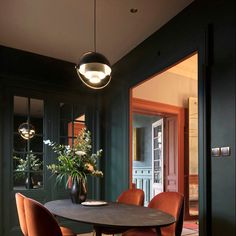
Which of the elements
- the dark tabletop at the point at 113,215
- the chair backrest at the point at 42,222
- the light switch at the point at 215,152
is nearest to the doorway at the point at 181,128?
the light switch at the point at 215,152

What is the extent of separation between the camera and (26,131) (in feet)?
14.5

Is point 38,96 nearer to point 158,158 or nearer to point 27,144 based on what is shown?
point 27,144

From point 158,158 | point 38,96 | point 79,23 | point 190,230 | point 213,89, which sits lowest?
point 190,230

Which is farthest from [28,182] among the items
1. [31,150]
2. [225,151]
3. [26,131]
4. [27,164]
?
[225,151]

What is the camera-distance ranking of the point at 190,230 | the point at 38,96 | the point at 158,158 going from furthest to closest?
the point at 158,158 < the point at 190,230 < the point at 38,96

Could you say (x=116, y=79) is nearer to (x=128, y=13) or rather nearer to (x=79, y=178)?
(x=128, y=13)

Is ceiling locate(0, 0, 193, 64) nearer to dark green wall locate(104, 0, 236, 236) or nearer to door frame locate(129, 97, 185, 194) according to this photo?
dark green wall locate(104, 0, 236, 236)

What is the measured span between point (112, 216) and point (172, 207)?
2.53 ft

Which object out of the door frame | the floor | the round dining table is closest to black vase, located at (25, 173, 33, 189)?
the floor

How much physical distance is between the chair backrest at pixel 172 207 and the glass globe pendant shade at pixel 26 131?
231cm

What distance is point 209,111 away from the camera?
2766 mm

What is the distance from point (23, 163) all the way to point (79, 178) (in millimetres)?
1742

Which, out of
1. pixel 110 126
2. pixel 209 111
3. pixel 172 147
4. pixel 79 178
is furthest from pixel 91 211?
pixel 172 147

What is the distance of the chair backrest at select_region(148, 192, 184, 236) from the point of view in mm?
2650
